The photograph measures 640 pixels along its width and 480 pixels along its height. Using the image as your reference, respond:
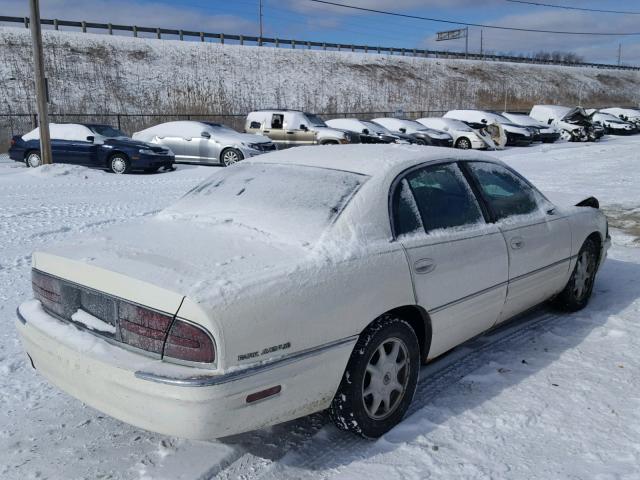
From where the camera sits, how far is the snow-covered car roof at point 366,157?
11.4 ft

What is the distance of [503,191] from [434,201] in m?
0.94

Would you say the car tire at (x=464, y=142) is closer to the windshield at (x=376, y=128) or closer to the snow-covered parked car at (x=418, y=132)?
the snow-covered parked car at (x=418, y=132)

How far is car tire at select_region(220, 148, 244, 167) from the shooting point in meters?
16.2

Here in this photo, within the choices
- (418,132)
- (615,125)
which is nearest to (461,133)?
(418,132)

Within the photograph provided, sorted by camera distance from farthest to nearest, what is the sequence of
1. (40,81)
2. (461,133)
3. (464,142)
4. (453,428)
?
(461,133) < (464,142) < (40,81) < (453,428)

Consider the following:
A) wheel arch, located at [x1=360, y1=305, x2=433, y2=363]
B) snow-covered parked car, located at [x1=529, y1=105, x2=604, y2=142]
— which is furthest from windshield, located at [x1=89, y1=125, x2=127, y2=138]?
snow-covered parked car, located at [x1=529, y1=105, x2=604, y2=142]

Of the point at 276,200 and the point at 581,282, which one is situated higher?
the point at 276,200

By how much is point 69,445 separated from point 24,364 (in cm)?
108

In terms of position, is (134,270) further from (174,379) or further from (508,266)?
(508,266)

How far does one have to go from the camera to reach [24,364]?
3.80 meters

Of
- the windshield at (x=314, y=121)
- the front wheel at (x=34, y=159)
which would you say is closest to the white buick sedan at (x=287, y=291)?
the front wheel at (x=34, y=159)

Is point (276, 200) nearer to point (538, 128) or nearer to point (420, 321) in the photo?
point (420, 321)

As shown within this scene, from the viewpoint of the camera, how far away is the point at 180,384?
2.34 meters

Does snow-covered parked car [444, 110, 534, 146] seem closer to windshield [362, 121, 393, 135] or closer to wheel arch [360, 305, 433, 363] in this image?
windshield [362, 121, 393, 135]
